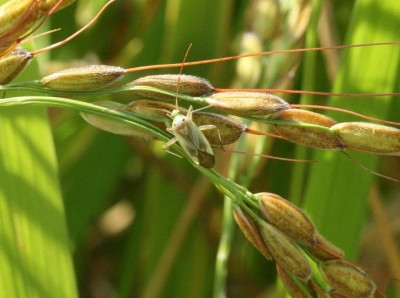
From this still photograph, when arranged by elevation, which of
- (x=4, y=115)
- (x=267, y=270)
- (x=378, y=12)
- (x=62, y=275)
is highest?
(x=378, y=12)

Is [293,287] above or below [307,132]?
below

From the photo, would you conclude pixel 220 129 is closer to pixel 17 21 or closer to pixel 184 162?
pixel 17 21

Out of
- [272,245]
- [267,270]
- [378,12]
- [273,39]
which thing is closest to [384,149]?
[272,245]

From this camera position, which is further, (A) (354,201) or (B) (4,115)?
(A) (354,201)

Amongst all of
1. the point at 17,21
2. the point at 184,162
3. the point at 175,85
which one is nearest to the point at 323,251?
the point at 175,85

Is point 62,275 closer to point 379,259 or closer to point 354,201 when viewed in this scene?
point 354,201

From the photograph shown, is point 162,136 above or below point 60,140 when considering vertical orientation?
above

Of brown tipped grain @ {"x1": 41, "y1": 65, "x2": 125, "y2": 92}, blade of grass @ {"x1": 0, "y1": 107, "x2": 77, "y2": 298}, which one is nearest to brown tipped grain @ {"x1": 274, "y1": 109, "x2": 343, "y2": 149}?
brown tipped grain @ {"x1": 41, "y1": 65, "x2": 125, "y2": 92}
